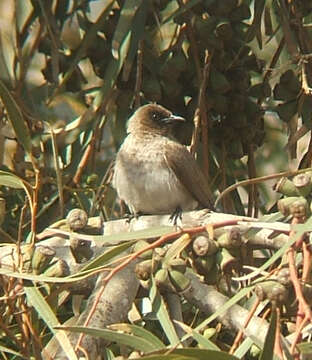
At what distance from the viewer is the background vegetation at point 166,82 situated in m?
4.40

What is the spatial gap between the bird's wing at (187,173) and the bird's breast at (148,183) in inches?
1.6

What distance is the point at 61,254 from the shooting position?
3293 millimetres

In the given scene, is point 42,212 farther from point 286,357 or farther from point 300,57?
point 286,357

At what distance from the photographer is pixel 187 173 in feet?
17.2

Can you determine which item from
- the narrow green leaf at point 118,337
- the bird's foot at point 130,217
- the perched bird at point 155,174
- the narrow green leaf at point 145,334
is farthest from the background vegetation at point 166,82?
the narrow green leaf at point 118,337

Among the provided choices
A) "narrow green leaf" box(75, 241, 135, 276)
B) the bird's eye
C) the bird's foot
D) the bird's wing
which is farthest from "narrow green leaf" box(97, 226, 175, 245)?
the bird's eye

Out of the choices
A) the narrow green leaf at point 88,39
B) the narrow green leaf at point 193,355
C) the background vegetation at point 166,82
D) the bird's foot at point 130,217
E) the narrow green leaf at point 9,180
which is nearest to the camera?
the narrow green leaf at point 193,355

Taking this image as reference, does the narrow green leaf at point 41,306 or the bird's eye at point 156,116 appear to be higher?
the narrow green leaf at point 41,306

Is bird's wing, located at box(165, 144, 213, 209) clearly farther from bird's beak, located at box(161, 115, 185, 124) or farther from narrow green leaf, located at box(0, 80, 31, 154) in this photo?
narrow green leaf, located at box(0, 80, 31, 154)

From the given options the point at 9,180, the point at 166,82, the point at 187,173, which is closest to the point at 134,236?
the point at 9,180

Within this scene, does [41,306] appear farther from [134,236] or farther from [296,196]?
[296,196]

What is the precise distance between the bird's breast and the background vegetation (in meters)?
0.27

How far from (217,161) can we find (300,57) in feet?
2.55

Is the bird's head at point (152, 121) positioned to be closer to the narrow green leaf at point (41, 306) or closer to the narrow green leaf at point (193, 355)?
the narrow green leaf at point (41, 306)
